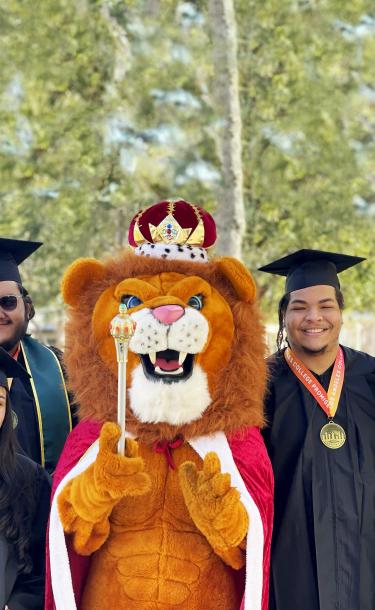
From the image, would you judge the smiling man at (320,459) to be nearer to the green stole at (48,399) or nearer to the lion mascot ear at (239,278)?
the lion mascot ear at (239,278)

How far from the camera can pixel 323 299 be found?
461 cm

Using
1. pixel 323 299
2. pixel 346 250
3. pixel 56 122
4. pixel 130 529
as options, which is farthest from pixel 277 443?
pixel 346 250

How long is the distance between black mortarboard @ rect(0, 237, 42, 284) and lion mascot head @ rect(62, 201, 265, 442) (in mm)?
911

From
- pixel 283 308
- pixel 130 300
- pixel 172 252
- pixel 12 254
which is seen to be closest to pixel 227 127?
pixel 283 308

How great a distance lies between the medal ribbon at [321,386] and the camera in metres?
4.48

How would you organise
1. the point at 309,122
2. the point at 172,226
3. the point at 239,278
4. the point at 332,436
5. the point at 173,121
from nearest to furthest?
the point at 239,278 → the point at 172,226 → the point at 332,436 → the point at 173,121 → the point at 309,122

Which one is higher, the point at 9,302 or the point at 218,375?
the point at 9,302

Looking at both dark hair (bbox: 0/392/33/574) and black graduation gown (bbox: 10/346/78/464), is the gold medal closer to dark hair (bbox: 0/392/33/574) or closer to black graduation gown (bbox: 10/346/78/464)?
black graduation gown (bbox: 10/346/78/464)

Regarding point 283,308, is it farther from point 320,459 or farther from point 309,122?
point 309,122

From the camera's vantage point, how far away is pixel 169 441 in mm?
3553

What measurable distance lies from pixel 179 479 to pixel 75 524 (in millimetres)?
453

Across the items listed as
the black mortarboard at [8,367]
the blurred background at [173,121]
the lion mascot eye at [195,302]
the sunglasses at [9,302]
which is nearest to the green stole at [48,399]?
the sunglasses at [9,302]

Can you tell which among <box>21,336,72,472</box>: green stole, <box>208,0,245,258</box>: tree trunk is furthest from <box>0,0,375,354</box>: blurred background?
<box>21,336,72,472</box>: green stole

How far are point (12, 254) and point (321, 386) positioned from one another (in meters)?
1.84
